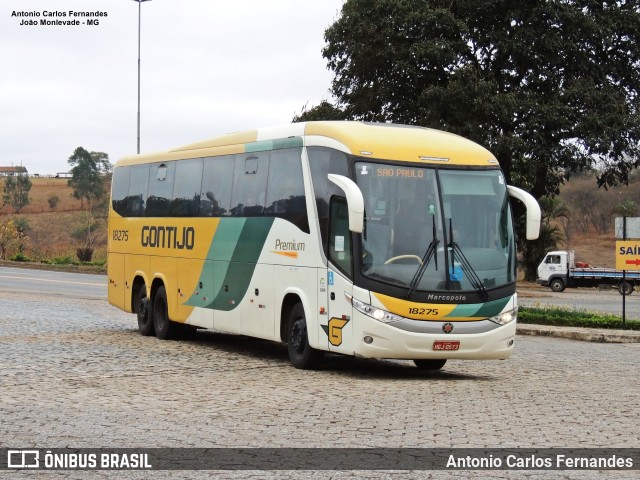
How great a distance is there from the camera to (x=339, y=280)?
607 inches

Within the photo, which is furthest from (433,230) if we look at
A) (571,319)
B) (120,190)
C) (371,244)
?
(571,319)

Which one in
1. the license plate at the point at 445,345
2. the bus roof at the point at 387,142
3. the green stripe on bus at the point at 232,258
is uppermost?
the bus roof at the point at 387,142

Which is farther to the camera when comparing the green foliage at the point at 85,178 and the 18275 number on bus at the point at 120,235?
the green foliage at the point at 85,178

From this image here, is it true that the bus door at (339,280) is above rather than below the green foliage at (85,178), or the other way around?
below

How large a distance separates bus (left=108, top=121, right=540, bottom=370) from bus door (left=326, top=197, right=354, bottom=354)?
2 cm

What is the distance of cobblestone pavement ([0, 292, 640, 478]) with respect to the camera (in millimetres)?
9906

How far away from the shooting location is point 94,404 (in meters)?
12.1

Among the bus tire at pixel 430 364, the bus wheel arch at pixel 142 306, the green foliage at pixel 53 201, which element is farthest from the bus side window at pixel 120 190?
the green foliage at pixel 53 201

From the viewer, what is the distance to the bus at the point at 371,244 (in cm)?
1505

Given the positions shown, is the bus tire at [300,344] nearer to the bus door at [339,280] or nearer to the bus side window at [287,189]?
the bus door at [339,280]

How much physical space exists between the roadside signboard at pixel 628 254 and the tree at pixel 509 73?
1475cm

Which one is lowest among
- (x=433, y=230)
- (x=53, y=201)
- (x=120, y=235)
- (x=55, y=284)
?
(x=55, y=284)

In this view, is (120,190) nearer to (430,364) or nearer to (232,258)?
(232,258)

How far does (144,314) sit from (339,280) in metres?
7.90
